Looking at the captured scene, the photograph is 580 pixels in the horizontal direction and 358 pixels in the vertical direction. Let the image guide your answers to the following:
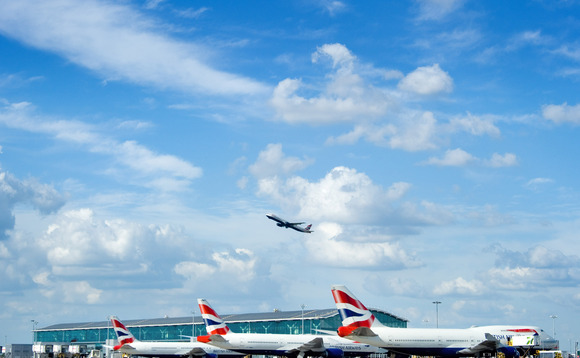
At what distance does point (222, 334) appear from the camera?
106 meters

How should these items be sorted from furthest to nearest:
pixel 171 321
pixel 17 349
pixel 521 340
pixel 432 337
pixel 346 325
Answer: pixel 171 321 < pixel 17 349 < pixel 521 340 < pixel 432 337 < pixel 346 325

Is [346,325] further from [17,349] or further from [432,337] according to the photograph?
[17,349]

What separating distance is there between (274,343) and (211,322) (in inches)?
380

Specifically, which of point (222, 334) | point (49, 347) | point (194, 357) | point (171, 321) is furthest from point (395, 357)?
point (171, 321)

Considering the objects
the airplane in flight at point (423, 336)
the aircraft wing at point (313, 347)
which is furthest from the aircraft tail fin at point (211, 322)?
the airplane in flight at point (423, 336)

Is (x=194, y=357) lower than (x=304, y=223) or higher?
lower

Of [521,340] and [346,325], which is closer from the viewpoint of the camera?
[346,325]

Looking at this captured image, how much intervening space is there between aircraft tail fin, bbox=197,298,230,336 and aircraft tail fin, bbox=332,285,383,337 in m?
28.0

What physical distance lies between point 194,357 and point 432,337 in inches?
1616

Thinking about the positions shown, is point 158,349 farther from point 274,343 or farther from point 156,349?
point 274,343

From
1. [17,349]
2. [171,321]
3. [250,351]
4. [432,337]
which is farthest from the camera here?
[171,321]

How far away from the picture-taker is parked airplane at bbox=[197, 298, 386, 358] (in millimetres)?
103438

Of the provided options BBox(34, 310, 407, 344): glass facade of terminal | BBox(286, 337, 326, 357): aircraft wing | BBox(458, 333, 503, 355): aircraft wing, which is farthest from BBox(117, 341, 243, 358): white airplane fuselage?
BBox(458, 333, 503, 355): aircraft wing

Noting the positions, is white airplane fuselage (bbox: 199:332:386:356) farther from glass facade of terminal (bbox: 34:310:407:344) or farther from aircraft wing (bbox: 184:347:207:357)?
glass facade of terminal (bbox: 34:310:407:344)
